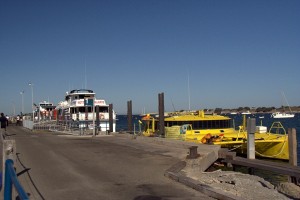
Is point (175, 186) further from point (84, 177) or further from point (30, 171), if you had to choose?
point (30, 171)

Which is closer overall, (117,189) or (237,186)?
(117,189)

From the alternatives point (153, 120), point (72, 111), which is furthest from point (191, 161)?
point (72, 111)

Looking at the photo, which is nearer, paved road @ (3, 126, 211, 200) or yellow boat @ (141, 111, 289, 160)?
paved road @ (3, 126, 211, 200)

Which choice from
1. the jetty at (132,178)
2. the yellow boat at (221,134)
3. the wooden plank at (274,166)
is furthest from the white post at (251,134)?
the yellow boat at (221,134)

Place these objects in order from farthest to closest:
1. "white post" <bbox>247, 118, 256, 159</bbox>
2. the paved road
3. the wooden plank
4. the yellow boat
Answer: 1. the yellow boat
2. "white post" <bbox>247, 118, 256, 159</bbox>
3. the wooden plank
4. the paved road

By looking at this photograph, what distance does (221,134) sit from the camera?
22.5m

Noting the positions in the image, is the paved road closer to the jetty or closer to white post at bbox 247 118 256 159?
the jetty

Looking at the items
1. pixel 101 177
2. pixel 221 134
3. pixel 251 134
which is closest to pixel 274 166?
pixel 251 134

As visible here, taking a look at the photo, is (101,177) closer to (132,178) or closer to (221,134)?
(132,178)

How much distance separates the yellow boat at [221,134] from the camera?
20.8 m

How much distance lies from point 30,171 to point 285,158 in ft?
50.2

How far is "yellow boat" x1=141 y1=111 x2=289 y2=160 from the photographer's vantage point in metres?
20.8

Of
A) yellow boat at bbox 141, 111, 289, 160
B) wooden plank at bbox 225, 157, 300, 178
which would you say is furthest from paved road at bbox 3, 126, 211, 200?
yellow boat at bbox 141, 111, 289, 160

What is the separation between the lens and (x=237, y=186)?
9.92 metres
